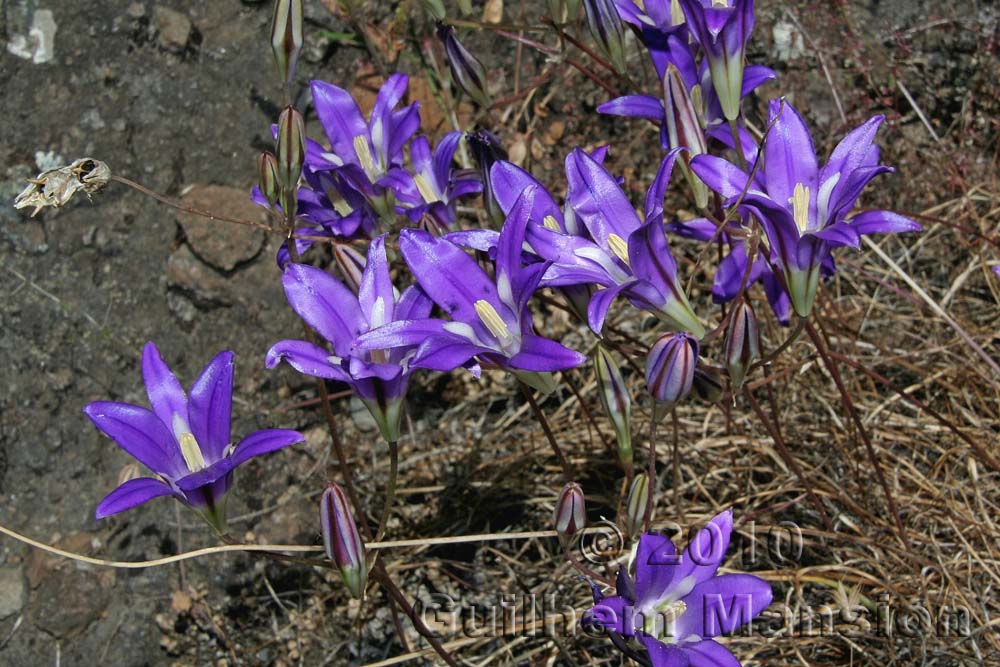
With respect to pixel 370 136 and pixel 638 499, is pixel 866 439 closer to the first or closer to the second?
pixel 638 499

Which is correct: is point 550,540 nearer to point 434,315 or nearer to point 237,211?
point 434,315

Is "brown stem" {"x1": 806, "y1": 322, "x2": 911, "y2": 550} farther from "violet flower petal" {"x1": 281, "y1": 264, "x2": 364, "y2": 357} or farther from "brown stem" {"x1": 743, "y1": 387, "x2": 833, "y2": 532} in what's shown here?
"violet flower petal" {"x1": 281, "y1": 264, "x2": 364, "y2": 357}

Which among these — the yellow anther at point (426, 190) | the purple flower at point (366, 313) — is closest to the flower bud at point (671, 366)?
the purple flower at point (366, 313)

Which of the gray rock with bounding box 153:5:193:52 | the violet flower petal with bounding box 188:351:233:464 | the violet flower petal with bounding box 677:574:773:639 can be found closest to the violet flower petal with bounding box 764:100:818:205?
the violet flower petal with bounding box 677:574:773:639

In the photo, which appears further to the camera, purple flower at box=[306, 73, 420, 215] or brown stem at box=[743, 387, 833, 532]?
purple flower at box=[306, 73, 420, 215]

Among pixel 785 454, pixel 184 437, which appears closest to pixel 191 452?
pixel 184 437

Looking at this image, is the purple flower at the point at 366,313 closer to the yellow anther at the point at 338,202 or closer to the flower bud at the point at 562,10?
the yellow anther at the point at 338,202
